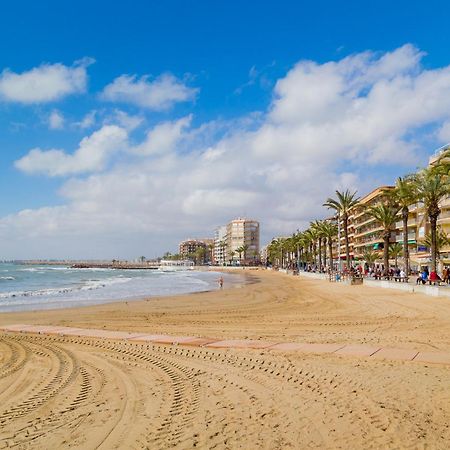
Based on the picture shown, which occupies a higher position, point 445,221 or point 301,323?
point 445,221

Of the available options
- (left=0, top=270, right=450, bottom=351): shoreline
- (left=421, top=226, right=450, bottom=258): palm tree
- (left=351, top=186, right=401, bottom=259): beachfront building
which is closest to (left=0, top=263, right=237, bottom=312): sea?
(left=0, top=270, right=450, bottom=351): shoreline

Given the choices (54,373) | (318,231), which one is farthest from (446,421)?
(318,231)

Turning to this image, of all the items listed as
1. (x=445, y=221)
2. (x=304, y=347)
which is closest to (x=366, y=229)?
(x=445, y=221)

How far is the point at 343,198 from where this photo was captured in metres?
60.0

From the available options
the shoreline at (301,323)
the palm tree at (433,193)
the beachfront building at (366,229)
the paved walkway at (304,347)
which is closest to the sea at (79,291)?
the shoreline at (301,323)

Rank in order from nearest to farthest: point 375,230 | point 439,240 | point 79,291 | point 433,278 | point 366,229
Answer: point 433,278 → point 79,291 → point 439,240 → point 375,230 → point 366,229

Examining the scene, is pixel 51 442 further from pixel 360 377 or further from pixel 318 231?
pixel 318 231

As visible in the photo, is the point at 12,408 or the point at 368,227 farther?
the point at 368,227

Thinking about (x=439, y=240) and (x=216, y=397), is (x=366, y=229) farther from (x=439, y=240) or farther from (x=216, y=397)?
(x=216, y=397)

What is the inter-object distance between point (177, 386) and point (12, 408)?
258cm

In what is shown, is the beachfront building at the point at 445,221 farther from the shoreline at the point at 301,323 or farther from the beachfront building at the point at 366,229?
the shoreline at the point at 301,323

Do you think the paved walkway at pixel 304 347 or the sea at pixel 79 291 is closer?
the paved walkway at pixel 304 347

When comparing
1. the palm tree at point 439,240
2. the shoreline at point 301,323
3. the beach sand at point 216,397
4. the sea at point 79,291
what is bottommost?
the sea at point 79,291

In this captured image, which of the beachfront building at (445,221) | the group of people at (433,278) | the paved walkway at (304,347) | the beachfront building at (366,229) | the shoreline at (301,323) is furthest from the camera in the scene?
the beachfront building at (366,229)
